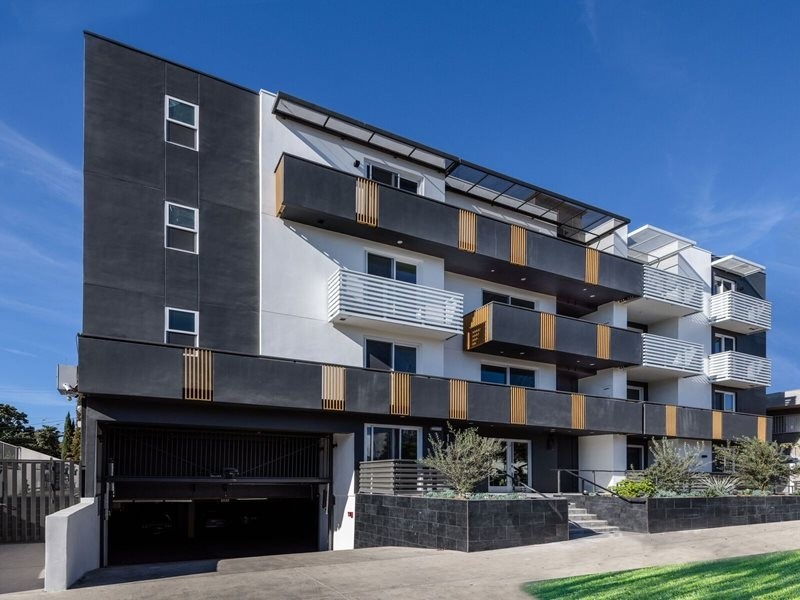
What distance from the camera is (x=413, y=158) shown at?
20516 mm

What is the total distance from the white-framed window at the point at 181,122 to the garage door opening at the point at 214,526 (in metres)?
10.8

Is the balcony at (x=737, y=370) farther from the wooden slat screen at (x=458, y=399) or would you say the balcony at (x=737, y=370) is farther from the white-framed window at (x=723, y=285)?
the wooden slat screen at (x=458, y=399)

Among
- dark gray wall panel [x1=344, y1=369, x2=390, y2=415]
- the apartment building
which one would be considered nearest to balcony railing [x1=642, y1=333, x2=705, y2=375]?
the apartment building

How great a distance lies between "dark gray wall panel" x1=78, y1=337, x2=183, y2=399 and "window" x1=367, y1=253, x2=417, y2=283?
21.6 ft

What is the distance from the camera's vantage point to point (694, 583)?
28.7ft

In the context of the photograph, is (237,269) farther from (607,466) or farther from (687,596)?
(607,466)

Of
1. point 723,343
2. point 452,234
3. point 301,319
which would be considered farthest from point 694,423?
point 301,319

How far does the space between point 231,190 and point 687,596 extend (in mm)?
13994

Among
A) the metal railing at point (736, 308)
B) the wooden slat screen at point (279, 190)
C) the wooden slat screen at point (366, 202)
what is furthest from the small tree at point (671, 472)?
the wooden slat screen at point (279, 190)

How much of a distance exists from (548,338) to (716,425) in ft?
30.3

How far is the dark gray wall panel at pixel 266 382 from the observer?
50.7 feet

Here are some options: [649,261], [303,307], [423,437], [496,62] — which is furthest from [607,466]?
[496,62]

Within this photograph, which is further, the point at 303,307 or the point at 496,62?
the point at 496,62

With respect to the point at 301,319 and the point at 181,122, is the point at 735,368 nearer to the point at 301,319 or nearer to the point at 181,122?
the point at 301,319
